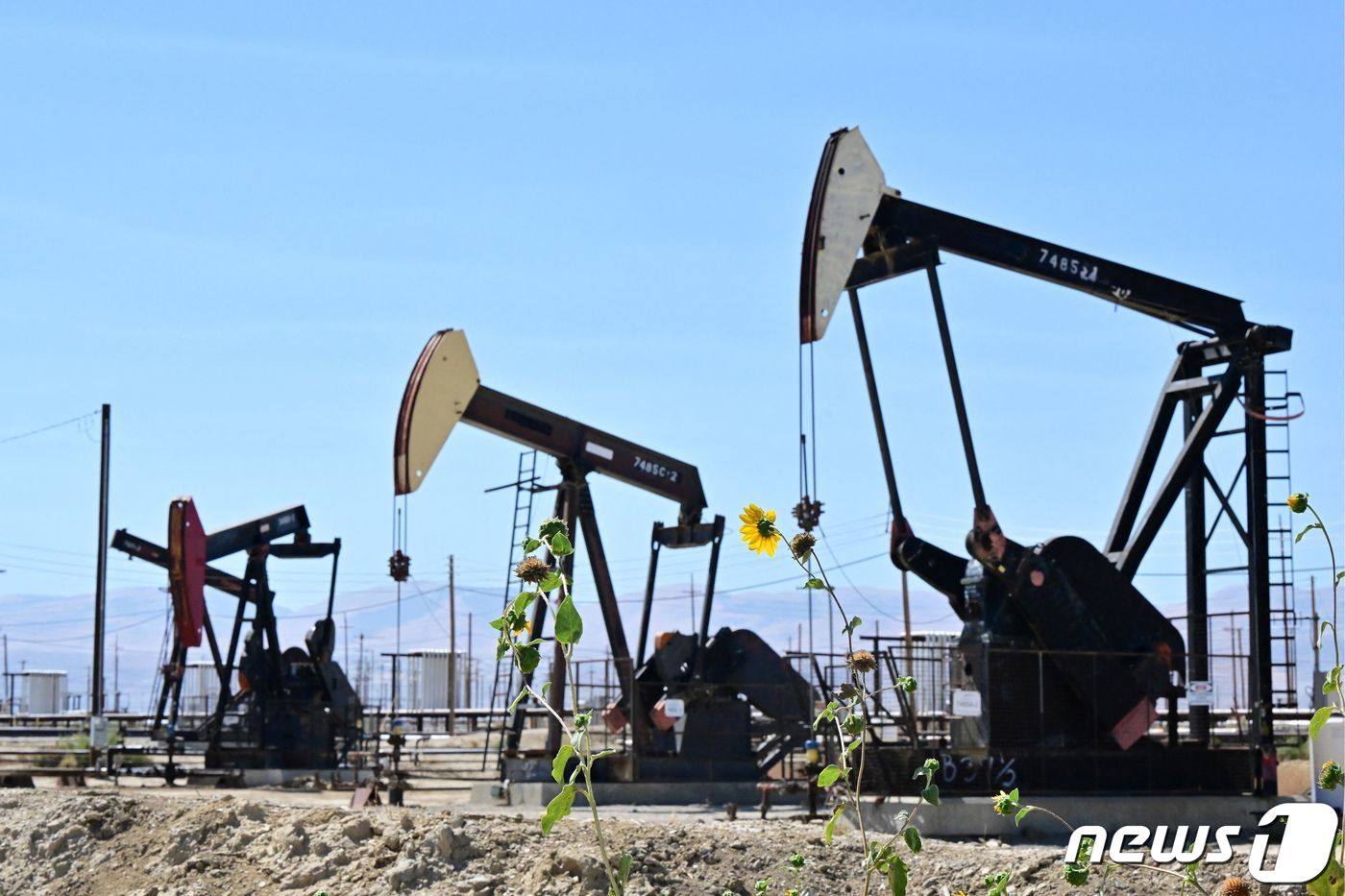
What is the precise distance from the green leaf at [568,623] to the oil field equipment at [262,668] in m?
19.5

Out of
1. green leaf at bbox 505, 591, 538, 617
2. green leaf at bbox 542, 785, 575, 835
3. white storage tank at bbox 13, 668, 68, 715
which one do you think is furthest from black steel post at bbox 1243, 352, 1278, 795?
white storage tank at bbox 13, 668, 68, 715

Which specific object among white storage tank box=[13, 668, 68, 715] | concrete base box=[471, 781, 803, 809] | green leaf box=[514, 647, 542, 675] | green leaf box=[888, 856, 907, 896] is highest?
green leaf box=[514, 647, 542, 675]

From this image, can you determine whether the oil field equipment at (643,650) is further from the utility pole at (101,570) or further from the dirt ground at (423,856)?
the utility pole at (101,570)

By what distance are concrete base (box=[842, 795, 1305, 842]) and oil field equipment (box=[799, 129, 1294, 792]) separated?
204 mm

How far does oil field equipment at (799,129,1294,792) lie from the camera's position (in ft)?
47.9

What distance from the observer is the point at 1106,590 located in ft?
49.2

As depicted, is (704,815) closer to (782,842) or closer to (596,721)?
(782,842)

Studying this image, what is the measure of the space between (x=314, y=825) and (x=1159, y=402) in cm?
878

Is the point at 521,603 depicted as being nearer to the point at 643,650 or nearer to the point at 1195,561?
the point at 1195,561

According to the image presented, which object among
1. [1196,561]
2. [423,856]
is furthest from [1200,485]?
[423,856]

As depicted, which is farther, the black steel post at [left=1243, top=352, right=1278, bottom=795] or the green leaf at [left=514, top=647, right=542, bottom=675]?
the black steel post at [left=1243, top=352, right=1278, bottom=795]

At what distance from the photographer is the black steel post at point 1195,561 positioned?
1590cm

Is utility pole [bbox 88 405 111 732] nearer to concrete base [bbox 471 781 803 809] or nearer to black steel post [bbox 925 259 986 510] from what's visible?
concrete base [bbox 471 781 803 809]

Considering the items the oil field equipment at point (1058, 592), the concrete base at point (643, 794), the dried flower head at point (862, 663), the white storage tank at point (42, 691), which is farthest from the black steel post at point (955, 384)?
the white storage tank at point (42, 691)
